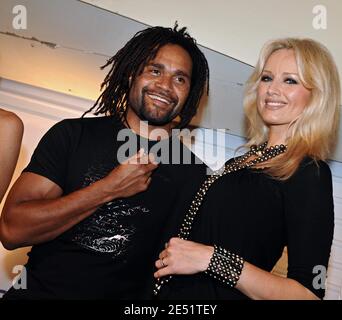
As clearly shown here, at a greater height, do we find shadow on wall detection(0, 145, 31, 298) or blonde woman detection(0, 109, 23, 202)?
blonde woman detection(0, 109, 23, 202)

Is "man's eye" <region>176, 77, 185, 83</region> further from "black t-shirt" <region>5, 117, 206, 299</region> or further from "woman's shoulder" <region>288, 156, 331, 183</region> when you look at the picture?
"woman's shoulder" <region>288, 156, 331, 183</region>

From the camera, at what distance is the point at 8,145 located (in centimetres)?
138

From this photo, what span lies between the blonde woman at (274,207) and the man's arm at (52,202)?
20 cm

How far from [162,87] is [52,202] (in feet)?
1.70

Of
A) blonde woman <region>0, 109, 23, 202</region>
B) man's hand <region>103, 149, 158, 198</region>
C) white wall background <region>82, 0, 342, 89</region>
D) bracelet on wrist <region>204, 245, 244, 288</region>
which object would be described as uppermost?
white wall background <region>82, 0, 342, 89</region>

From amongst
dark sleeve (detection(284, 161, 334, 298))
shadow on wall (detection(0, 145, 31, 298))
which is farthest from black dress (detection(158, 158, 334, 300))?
shadow on wall (detection(0, 145, 31, 298))

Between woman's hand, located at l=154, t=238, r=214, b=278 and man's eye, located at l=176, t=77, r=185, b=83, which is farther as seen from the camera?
man's eye, located at l=176, t=77, r=185, b=83

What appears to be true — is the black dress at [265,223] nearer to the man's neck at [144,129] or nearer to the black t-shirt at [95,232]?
the black t-shirt at [95,232]

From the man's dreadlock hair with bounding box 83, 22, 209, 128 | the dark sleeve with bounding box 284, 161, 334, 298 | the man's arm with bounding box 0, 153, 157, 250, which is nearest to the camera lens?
the dark sleeve with bounding box 284, 161, 334, 298

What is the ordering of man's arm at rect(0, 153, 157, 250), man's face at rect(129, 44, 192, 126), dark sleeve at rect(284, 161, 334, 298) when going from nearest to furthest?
1. dark sleeve at rect(284, 161, 334, 298)
2. man's arm at rect(0, 153, 157, 250)
3. man's face at rect(129, 44, 192, 126)

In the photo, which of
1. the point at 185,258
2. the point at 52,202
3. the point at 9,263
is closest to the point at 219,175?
the point at 185,258

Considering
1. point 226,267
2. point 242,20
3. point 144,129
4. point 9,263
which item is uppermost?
point 242,20

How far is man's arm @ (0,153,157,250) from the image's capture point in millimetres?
1262

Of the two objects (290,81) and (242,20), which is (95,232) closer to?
(290,81)
